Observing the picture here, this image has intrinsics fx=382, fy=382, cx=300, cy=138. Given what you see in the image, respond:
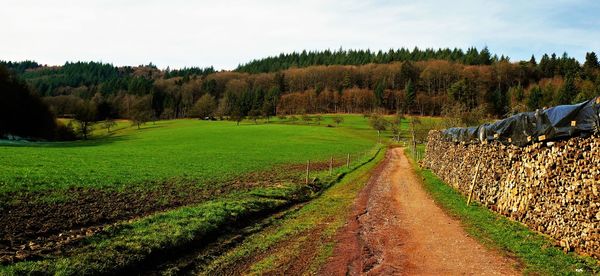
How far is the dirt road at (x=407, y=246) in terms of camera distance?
34.5 ft

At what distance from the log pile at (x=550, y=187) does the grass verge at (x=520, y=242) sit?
417mm

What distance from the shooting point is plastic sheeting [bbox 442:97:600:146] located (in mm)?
11194

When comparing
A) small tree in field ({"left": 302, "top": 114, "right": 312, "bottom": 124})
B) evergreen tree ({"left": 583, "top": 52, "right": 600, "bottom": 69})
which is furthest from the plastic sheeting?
evergreen tree ({"left": 583, "top": 52, "right": 600, "bottom": 69})

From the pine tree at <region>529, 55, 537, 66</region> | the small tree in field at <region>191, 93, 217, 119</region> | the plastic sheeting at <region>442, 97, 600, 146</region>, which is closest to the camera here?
the plastic sheeting at <region>442, 97, 600, 146</region>

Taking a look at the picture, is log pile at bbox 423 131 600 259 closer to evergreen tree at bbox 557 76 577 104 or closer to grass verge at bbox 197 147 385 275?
grass verge at bbox 197 147 385 275

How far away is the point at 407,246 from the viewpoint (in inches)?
503

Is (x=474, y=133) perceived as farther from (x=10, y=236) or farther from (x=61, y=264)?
(x=10, y=236)

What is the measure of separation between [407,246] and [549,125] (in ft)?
21.3

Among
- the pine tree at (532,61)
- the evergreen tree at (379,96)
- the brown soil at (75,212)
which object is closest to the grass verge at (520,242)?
the brown soil at (75,212)

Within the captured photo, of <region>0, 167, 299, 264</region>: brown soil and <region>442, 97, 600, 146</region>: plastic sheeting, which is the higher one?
<region>442, 97, 600, 146</region>: plastic sheeting

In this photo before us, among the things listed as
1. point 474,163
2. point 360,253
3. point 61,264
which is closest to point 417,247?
point 360,253

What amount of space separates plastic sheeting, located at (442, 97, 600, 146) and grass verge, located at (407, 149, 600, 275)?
350cm

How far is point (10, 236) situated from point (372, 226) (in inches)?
527

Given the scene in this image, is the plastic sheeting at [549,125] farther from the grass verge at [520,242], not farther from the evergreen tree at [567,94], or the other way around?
the evergreen tree at [567,94]
